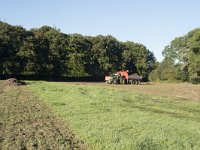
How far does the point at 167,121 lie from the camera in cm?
1981

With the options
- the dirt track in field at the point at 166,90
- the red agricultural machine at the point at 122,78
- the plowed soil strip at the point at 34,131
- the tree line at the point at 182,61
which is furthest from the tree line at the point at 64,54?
the plowed soil strip at the point at 34,131

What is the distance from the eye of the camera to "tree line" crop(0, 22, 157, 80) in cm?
8375

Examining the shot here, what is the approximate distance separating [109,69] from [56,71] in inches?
658

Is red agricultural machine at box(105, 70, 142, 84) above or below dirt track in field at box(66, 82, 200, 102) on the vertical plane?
above

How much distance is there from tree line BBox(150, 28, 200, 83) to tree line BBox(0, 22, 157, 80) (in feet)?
15.2

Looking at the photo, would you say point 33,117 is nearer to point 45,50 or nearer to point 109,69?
point 45,50

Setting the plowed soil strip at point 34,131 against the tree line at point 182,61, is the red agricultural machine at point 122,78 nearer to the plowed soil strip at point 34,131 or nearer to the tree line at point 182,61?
the tree line at point 182,61

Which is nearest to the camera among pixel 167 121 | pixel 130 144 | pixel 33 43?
pixel 130 144

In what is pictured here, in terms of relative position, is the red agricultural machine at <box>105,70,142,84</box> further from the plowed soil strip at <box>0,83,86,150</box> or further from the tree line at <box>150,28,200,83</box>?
the plowed soil strip at <box>0,83,86,150</box>

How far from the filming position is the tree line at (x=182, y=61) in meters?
95.4

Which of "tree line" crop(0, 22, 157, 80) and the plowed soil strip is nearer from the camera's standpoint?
the plowed soil strip

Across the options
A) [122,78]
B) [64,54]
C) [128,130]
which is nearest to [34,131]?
[128,130]

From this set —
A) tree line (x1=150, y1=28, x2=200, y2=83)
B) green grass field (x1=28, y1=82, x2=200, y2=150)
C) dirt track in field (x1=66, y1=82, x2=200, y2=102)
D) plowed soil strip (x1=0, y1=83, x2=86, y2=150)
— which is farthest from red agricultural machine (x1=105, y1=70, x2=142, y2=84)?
Result: plowed soil strip (x1=0, y1=83, x2=86, y2=150)

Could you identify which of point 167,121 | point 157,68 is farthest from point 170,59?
point 167,121
